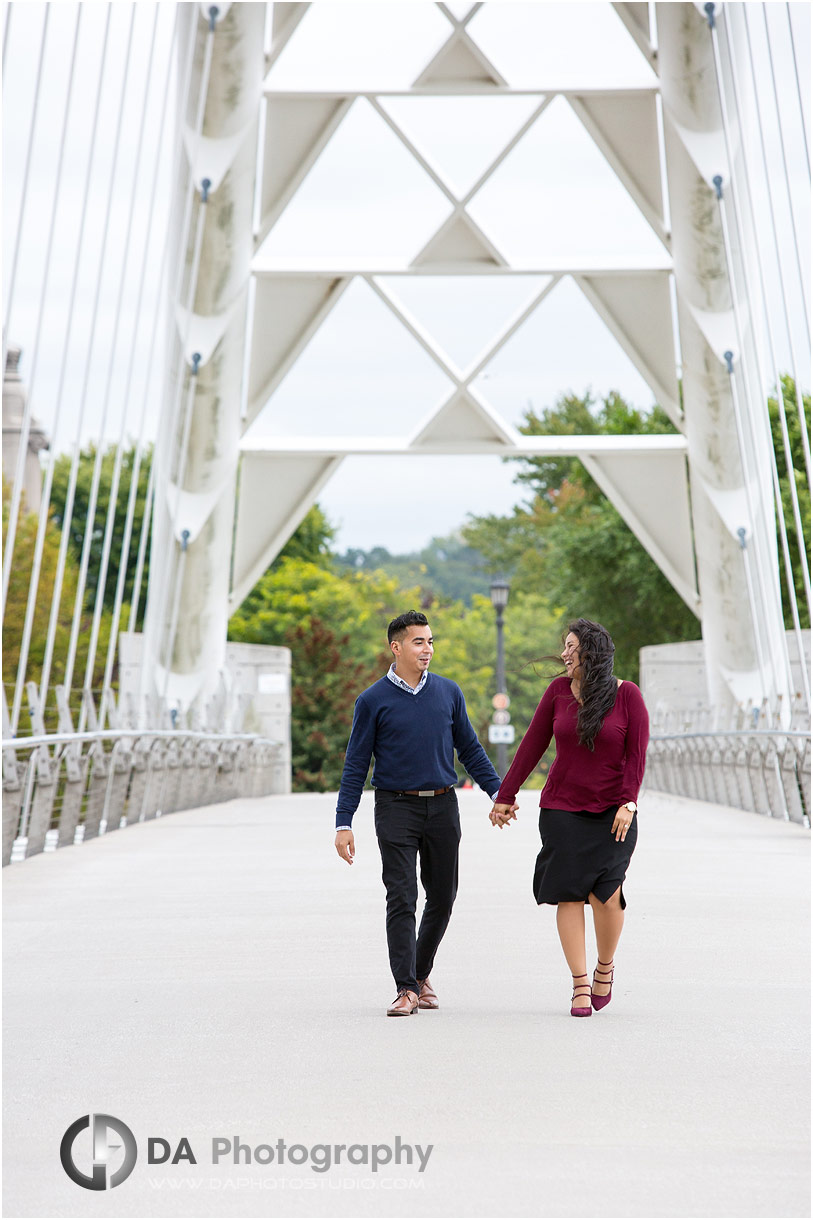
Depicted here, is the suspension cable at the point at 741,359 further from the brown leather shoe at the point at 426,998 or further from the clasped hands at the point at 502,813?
the brown leather shoe at the point at 426,998

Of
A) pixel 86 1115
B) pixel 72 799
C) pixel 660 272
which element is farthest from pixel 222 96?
pixel 86 1115

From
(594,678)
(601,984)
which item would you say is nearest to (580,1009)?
(601,984)

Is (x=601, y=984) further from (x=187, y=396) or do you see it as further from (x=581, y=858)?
(x=187, y=396)

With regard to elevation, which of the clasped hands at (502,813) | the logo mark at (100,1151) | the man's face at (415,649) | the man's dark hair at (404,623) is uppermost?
the man's dark hair at (404,623)

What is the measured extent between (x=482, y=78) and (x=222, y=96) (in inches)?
175

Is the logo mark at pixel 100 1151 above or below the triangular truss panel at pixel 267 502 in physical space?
below

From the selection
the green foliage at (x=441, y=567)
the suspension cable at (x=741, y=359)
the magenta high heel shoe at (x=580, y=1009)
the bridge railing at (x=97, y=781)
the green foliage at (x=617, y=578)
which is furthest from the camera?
the green foliage at (x=441, y=567)

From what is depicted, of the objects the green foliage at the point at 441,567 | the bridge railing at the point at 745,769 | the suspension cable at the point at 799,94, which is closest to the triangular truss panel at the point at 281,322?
the bridge railing at the point at 745,769

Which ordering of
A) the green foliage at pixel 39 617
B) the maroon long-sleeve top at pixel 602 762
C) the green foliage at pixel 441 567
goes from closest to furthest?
1. the maroon long-sleeve top at pixel 602 762
2. the green foliage at pixel 39 617
3. the green foliage at pixel 441 567

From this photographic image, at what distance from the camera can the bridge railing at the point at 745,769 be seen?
1642cm

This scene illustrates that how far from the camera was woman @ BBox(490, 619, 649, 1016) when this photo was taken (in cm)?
620

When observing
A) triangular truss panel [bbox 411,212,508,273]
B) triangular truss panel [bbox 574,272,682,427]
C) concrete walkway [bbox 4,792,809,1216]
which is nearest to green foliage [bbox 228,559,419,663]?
triangular truss panel [bbox 574,272,682,427]

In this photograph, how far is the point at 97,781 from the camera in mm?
15086

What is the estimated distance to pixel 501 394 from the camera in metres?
79.9
